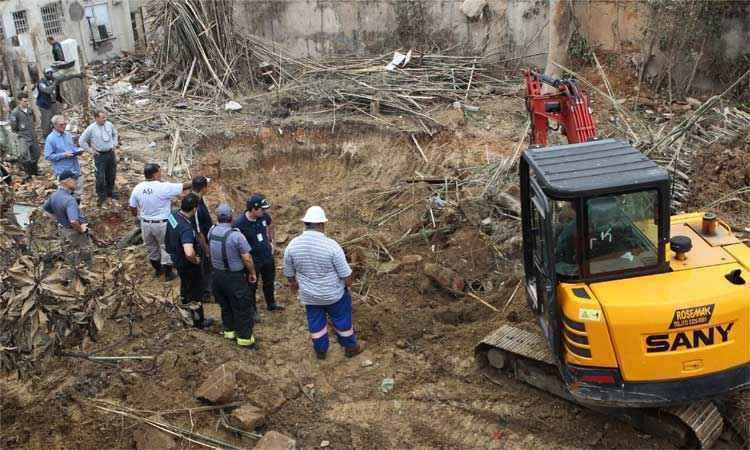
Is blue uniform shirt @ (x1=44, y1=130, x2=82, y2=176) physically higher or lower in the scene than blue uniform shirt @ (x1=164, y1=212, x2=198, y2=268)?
higher

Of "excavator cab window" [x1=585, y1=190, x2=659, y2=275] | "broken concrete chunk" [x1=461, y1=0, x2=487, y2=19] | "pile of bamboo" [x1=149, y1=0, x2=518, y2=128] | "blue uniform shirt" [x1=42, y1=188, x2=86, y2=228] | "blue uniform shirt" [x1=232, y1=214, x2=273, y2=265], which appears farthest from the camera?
"broken concrete chunk" [x1=461, y1=0, x2=487, y2=19]

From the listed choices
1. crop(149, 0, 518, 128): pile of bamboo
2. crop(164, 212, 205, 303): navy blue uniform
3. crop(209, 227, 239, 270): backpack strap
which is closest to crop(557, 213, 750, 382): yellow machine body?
crop(209, 227, 239, 270): backpack strap

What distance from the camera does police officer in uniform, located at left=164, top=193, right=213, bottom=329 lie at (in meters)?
7.48

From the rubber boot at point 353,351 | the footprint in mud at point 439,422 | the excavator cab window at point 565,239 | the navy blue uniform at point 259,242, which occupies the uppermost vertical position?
the excavator cab window at point 565,239

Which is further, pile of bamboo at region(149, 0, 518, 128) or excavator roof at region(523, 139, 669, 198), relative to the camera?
pile of bamboo at region(149, 0, 518, 128)

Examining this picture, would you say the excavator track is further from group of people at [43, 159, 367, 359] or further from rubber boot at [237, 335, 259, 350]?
rubber boot at [237, 335, 259, 350]

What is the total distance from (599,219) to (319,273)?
2.69 meters

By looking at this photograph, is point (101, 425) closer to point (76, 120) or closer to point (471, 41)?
point (76, 120)

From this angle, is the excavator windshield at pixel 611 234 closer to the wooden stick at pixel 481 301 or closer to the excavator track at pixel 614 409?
the excavator track at pixel 614 409

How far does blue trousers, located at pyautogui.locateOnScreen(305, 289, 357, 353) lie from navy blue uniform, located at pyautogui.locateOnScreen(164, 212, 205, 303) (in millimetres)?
1500

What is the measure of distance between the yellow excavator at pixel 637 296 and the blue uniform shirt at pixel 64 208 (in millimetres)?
5251

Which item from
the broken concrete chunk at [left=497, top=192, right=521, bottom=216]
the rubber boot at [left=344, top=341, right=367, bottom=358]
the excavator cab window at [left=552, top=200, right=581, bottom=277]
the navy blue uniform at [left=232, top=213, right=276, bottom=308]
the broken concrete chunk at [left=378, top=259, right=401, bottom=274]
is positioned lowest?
the rubber boot at [left=344, top=341, right=367, bottom=358]

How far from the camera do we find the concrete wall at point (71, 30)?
16.1 metres

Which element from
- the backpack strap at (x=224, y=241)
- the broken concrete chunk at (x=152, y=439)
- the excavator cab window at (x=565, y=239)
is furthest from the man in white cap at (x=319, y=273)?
the excavator cab window at (x=565, y=239)
